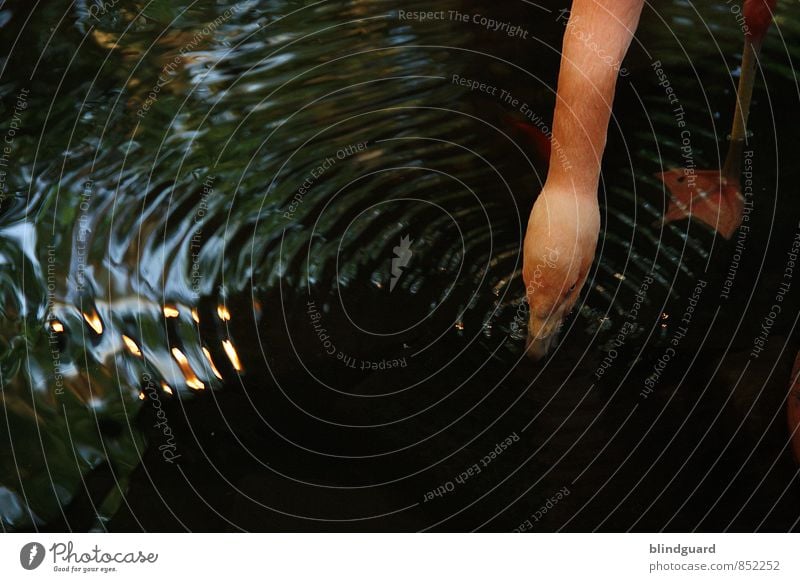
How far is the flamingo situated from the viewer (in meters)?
0.77

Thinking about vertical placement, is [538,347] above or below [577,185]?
below

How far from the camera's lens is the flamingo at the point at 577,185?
2.54 feet

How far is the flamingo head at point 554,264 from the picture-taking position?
31.4 inches

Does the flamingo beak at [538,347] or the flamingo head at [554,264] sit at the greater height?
the flamingo head at [554,264]

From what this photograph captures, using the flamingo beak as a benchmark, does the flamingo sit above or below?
above

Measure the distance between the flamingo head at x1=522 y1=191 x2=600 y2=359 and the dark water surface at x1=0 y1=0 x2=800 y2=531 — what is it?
2 cm

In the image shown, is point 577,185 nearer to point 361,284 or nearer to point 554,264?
point 554,264

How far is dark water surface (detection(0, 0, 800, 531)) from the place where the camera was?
2.52 feet

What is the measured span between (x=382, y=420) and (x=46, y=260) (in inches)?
12.8

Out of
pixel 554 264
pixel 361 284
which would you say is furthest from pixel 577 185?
pixel 361 284

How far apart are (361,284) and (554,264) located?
0.17m

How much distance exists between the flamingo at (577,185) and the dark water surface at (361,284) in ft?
0.06

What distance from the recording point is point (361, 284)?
809mm

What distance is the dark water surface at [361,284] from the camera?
0.77 meters
